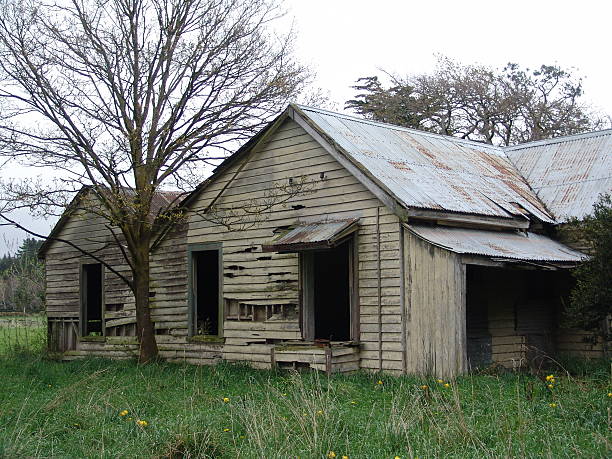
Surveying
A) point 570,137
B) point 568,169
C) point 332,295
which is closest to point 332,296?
point 332,295

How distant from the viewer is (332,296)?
749 inches

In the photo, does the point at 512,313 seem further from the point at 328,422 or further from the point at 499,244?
the point at 328,422

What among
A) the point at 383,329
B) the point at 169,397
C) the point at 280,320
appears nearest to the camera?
the point at 169,397

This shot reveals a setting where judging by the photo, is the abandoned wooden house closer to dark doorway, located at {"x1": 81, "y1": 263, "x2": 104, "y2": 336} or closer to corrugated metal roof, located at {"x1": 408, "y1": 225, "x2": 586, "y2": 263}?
corrugated metal roof, located at {"x1": 408, "y1": 225, "x2": 586, "y2": 263}

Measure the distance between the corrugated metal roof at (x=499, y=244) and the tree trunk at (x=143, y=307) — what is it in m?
6.45

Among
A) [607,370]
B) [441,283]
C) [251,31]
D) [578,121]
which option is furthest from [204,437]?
[578,121]

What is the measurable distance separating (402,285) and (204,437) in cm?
594

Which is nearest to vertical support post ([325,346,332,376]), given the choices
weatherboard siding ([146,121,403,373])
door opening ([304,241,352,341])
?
weatherboard siding ([146,121,403,373])

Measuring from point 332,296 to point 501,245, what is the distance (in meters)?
6.35

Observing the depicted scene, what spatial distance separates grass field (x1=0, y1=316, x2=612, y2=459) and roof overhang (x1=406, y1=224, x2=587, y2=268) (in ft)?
6.60

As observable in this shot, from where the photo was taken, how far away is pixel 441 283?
1219 centimetres

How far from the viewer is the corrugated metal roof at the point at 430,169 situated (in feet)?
44.3

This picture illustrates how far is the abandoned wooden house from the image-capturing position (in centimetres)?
1273

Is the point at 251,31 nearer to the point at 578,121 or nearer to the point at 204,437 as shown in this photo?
the point at 204,437
